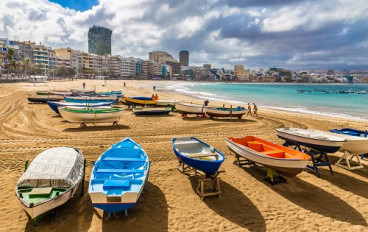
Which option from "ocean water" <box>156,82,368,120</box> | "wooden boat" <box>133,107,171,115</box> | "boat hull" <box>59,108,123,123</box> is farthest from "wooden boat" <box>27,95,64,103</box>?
"ocean water" <box>156,82,368,120</box>

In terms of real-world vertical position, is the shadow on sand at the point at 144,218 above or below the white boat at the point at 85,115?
below

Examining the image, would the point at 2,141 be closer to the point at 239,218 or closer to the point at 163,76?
the point at 239,218

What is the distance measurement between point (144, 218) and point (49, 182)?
9.66 feet

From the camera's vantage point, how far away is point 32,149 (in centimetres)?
1155

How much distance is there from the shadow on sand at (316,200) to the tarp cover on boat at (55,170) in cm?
700

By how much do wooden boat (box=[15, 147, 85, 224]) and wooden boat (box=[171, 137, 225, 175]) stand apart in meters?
3.67

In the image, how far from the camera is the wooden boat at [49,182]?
225 inches

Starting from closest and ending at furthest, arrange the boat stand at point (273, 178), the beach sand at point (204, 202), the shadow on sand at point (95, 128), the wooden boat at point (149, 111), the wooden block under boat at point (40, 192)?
the wooden block under boat at point (40, 192), the beach sand at point (204, 202), the boat stand at point (273, 178), the shadow on sand at point (95, 128), the wooden boat at point (149, 111)

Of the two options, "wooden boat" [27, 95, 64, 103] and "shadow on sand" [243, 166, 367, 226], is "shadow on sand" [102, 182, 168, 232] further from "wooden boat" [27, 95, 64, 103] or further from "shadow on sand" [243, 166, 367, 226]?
"wooden boat" [27, 95, 64, 103]

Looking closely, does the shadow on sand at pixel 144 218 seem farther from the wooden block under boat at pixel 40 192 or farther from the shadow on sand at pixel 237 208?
the wooden block under boat at pixel 40 192

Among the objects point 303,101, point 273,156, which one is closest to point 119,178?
point 273,156

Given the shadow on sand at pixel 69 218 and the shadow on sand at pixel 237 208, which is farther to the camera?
the shadow on sand at pixel 237 208

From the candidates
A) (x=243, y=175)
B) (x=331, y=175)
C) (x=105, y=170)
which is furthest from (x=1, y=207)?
(x=331, y=175)

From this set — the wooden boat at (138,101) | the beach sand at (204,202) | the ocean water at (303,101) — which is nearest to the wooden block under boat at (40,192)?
the beach sand at (204,202)
